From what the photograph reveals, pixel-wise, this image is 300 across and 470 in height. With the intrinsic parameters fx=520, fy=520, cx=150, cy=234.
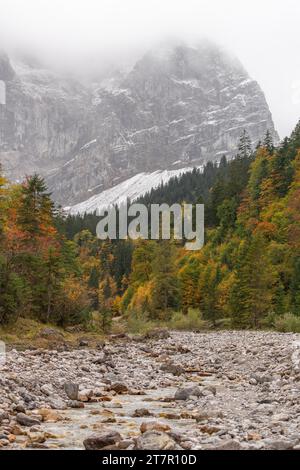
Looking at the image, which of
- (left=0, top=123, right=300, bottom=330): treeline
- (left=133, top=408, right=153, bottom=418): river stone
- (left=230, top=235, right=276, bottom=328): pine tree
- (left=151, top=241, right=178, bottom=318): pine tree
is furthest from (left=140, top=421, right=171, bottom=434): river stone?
(left=151, top=241, right=178, bottom=318): pine tree

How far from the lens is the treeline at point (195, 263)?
34.6 meters

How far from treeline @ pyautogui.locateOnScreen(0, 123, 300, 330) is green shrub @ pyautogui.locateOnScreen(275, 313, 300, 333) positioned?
4.46 meters

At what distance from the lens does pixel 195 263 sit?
72125mm

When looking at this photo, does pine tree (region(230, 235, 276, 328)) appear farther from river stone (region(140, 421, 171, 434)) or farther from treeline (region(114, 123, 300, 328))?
river stone (region(140, 421, 171, 434))

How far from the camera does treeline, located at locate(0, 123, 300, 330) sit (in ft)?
113

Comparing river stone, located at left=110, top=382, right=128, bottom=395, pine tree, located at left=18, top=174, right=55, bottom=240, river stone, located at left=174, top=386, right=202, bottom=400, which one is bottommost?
river stone, located at left=110, top=382, right=128, bottom=395

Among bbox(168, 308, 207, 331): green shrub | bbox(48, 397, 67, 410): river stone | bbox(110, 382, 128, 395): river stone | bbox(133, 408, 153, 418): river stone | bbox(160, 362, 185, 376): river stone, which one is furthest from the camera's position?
bbox(168, 308, 207, 331): green shrub

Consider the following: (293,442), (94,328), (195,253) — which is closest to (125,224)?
(195,253)

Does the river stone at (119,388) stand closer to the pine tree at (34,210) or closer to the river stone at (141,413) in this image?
the river stone at (141,413)

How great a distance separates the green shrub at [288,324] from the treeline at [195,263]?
4.46m

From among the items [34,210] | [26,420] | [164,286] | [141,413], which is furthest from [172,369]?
[164,286]

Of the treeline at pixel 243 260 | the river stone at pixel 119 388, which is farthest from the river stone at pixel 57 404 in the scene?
the treeline at pixel 243 260
